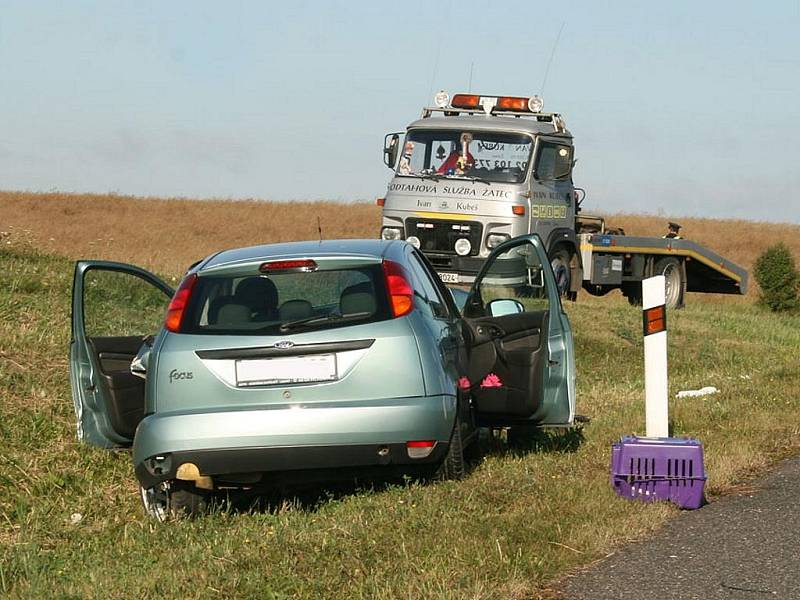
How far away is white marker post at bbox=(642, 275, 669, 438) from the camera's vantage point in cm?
772

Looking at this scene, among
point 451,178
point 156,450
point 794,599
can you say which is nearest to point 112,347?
point 156,450

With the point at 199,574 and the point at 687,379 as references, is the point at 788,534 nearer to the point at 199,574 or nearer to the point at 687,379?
the point at 199,574

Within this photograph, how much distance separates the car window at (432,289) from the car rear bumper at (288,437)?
0.94 m

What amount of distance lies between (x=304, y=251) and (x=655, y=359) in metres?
2.03

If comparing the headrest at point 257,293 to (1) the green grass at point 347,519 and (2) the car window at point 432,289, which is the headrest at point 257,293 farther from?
(1) the green grass at point 347,519

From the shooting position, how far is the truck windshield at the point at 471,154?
64.0ft

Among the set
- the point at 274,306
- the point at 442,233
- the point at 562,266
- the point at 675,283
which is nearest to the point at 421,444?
the point at 274,306

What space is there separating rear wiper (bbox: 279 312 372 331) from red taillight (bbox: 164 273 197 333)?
56 cm

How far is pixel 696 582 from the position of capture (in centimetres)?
557

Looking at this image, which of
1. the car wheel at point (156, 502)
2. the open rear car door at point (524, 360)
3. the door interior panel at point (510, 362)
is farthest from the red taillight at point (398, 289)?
the car wheel at point (156, 502)

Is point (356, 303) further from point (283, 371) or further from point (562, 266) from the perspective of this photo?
point (562, 266)

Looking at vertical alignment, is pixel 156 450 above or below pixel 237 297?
below

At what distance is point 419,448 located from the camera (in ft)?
23.1

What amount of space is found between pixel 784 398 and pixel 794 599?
22.7 feet
